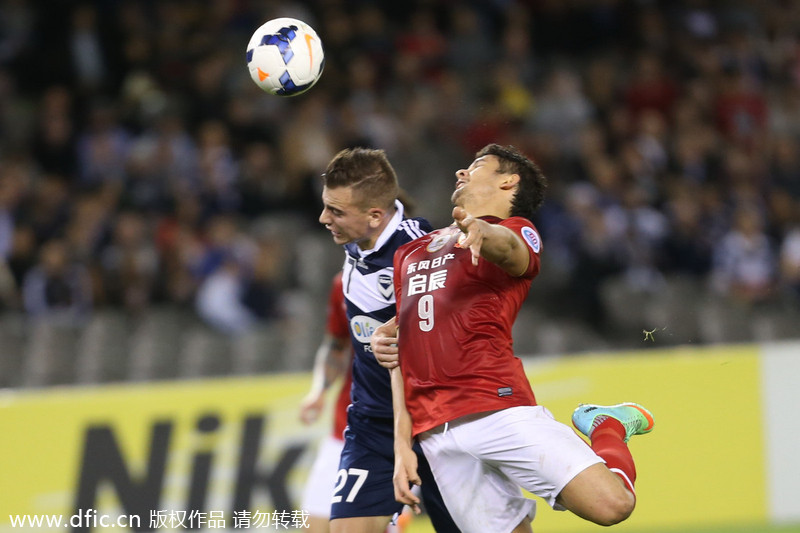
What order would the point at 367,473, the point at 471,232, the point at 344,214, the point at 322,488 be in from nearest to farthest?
the point at 471,232 < the point at 344,214 < the point at 367,473 < the point at 322,488

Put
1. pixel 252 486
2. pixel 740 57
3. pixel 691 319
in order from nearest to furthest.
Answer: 1. pixel 252 486
2. pixel 691 319
3. pixel 740 57

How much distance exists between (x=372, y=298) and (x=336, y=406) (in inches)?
46.6

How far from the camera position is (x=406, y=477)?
15.5 feet

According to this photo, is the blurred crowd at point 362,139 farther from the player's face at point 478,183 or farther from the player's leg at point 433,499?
the player's leg at point 433,499

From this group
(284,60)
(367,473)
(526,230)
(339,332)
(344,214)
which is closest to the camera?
(526,230)

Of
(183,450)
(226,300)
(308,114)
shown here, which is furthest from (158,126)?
(183,450)

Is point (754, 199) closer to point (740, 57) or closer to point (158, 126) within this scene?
point (740, 57)

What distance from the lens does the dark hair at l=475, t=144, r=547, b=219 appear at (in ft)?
16.1

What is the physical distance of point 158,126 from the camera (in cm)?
1251

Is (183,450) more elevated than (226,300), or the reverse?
(226,300)

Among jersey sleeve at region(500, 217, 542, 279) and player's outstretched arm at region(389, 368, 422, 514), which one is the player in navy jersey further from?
jersey sleeve at region(500, 217, 542, 279)

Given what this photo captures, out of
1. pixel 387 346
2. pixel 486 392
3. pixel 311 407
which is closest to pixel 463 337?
pixel 486 392

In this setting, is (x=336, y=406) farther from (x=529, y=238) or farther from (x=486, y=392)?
Answer: (x=529, y=238)

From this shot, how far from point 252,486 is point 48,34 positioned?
7.24 m
